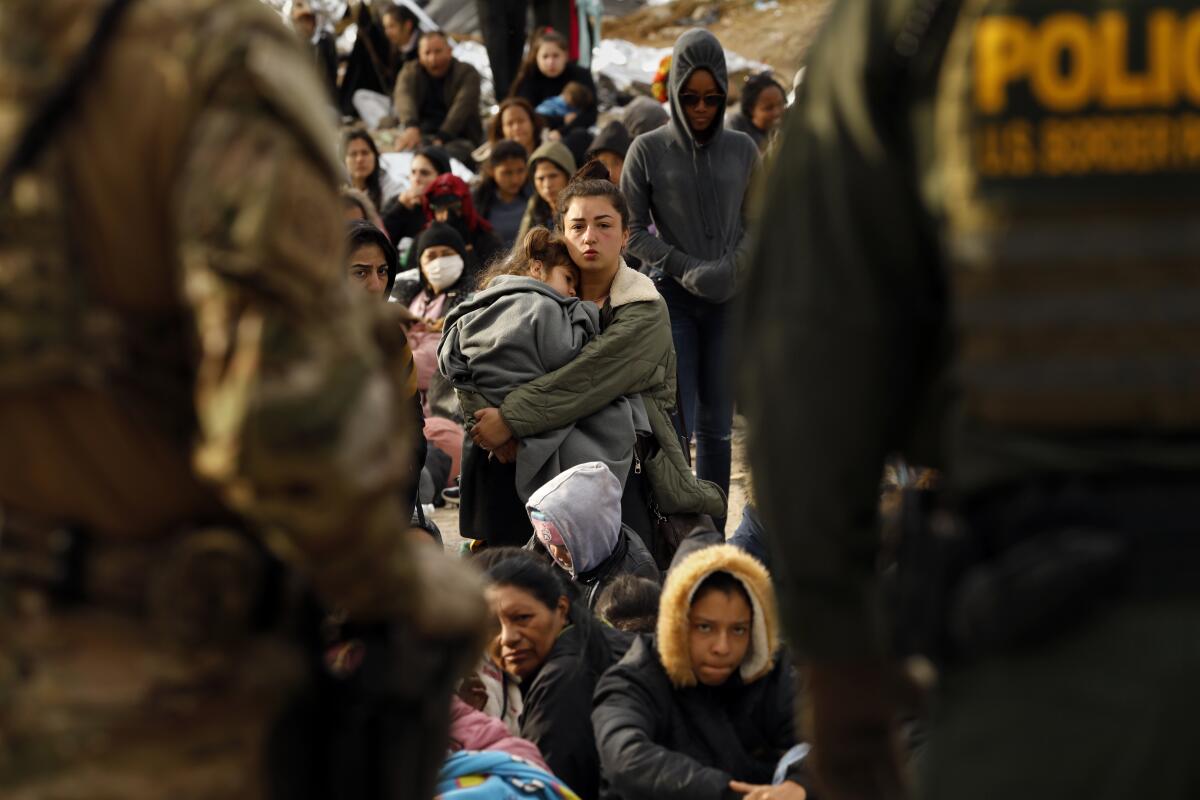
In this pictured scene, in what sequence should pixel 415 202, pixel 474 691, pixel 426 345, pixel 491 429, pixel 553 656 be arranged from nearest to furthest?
pixel 474 691, pixel 553 656, pixel 491 429, pixel 426 345, pixel 415 202

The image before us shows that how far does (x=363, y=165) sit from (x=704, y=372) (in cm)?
456

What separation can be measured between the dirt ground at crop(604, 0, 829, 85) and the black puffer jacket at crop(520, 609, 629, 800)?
46.2 feet

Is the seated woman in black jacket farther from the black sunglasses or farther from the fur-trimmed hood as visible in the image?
the black sunglasses

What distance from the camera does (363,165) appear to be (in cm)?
1141

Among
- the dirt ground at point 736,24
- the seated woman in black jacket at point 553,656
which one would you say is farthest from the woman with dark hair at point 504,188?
the dirt ground at point 736,24

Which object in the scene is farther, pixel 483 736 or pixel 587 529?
pixel 587 529

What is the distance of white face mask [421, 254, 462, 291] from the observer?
29.0 ft

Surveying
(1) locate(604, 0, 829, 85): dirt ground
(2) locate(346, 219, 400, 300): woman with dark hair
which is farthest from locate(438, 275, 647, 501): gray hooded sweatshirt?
(1) locate(604, 0, 829, 85): dirt ground

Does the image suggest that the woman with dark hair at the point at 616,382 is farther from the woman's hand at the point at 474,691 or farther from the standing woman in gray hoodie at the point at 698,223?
the woman's hand at the point at 474,691

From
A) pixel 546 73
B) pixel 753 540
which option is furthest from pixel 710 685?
pixel 546 73

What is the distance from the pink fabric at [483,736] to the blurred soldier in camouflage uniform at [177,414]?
2.26 metres

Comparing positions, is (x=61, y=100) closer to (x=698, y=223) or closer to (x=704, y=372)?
(x=704, y=372)

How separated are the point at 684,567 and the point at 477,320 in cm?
172

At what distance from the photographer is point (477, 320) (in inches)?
248
